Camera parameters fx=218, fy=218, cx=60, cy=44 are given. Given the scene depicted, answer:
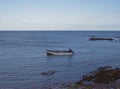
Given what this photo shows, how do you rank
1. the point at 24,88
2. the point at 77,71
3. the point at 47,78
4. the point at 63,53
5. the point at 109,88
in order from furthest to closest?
the point at 63,53 < the point at 77,71 < the point at 47,78 < the point at 24,88 < the point at 109,88

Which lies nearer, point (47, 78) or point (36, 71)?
point (47, 78)

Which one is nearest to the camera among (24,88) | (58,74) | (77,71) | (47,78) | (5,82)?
(24,88)

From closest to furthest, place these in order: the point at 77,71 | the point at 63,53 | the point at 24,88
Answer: the point at 24,88, the point at 77,71, the point at 63,53

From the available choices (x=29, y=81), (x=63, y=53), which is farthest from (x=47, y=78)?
(x=63, y=53)

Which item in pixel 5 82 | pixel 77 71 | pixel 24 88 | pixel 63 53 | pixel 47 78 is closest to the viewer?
pixel 24 88

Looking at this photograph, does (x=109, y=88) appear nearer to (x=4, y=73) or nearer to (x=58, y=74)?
(x=58, y=74)

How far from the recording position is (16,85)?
24.3 metres

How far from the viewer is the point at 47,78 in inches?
1083

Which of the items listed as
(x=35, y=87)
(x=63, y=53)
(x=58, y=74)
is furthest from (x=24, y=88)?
(x=63, y=53)

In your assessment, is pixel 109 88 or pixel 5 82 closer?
pixel 109 88

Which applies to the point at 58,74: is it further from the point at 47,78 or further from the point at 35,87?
the point at 35,87

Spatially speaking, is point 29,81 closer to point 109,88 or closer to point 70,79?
point 70,79

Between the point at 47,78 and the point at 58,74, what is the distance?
2992 mm

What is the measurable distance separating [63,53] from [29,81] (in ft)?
81.9
